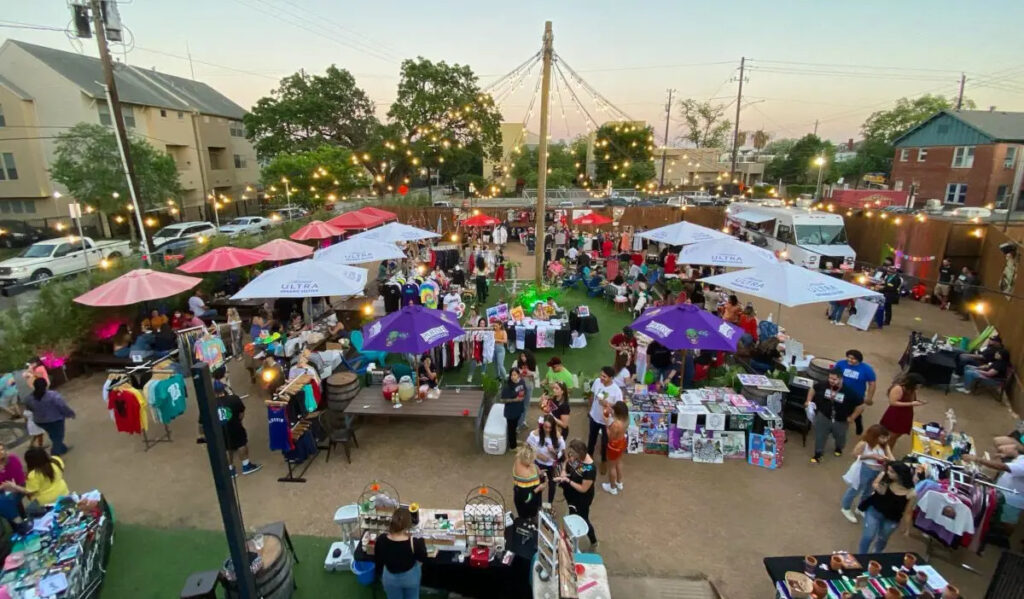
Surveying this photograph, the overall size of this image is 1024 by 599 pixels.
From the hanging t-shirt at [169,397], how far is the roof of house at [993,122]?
41.4 metres

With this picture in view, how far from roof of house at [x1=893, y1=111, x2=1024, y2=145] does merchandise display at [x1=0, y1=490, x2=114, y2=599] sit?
42384mm

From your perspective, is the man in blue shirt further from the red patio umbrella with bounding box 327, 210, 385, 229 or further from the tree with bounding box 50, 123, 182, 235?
the tree with bounding box 50, 123, 182, 235

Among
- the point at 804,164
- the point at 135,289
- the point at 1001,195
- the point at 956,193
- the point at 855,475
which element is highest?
the point at 804,164

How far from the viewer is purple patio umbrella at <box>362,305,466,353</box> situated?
7.49 meters

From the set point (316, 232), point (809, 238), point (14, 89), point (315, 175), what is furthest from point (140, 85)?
point (809, 238)

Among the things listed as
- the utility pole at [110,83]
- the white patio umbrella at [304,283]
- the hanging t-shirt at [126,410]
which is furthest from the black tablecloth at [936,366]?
the utility pole at [110,83]

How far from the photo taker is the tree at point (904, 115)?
55.9 meters

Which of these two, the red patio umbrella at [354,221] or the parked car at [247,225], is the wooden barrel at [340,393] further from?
the parked car at [247,225]

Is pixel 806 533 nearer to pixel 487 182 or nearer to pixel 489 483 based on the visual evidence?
pixel 489 483

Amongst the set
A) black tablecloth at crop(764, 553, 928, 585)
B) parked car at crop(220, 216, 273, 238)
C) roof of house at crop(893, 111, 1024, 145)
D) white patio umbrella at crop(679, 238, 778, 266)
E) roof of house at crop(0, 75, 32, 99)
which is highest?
roof of house at crop(0, 75, 32, 99)

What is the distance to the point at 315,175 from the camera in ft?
94.6

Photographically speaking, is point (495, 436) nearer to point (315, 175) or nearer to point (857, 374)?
point (857, 374)

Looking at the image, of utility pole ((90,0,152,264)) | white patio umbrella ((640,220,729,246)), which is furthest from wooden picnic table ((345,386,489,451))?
white patio umbrella ((640,220,729,246))

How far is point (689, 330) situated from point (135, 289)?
1006cm
